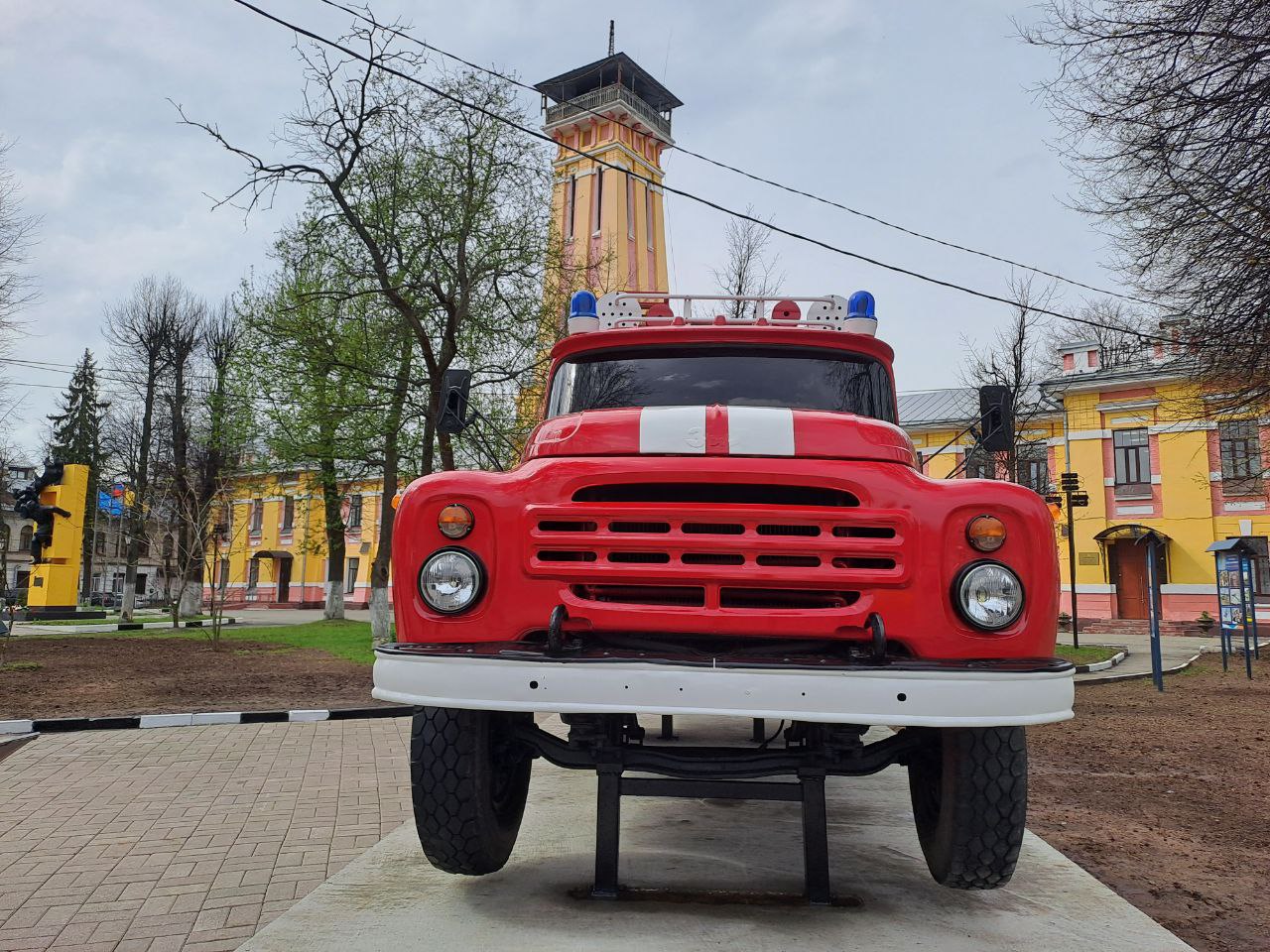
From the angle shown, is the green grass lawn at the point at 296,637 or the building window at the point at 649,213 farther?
the building window at the point at 649,213

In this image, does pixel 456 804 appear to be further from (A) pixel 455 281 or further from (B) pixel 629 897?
(A) pixel 455 281

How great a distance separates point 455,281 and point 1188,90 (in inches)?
404

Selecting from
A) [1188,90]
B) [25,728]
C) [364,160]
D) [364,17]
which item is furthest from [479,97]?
[25,728]

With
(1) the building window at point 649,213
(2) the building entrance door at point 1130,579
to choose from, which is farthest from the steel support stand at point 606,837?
(1) the building window at point 649,213

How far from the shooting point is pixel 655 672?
274cm

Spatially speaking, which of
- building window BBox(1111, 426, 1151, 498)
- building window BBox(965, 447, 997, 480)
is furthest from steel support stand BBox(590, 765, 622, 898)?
building window BBox(1111, 426, 1151, 498)

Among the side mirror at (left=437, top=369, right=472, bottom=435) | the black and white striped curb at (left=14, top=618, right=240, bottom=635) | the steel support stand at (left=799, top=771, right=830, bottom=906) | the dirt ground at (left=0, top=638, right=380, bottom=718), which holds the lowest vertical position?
the black and white striped curb at (left=14, top=618, right=240, bottom=635)

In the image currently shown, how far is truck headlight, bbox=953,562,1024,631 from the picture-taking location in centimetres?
294

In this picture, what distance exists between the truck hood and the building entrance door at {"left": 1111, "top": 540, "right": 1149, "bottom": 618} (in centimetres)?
2802

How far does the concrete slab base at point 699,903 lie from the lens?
3.09 metres

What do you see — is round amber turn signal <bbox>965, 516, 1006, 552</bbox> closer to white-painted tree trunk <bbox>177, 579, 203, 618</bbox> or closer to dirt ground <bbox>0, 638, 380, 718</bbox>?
dirt ground <bbox>0, 638, 380, 718</bbox>

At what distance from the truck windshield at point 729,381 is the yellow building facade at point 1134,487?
2236 centimetres

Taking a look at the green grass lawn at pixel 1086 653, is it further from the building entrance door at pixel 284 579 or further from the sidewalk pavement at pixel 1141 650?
the building entrance door at pixel 284 579

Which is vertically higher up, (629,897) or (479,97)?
(479,97)
